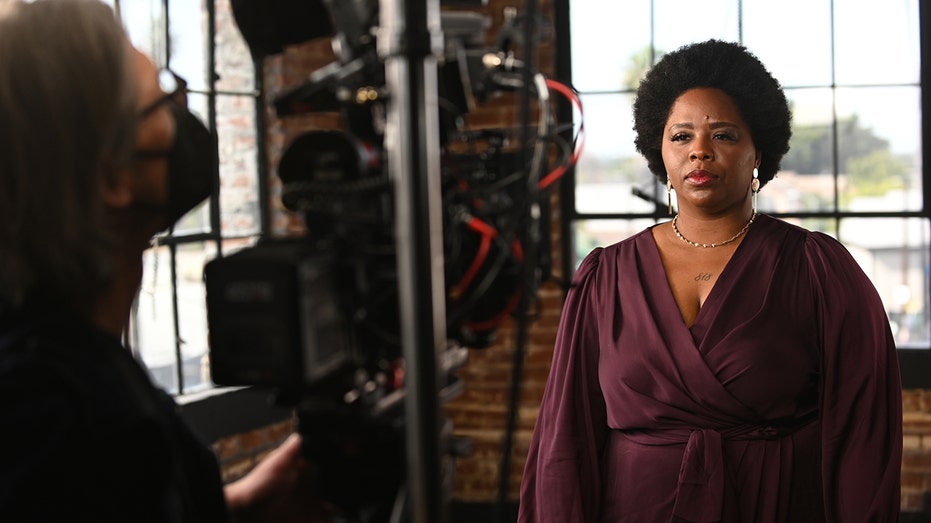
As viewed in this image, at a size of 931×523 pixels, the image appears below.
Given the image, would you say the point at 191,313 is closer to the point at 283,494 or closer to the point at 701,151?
the point at 701,151

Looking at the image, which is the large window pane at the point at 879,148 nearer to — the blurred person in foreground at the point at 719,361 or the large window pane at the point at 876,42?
the large window pane at the point at 876,42

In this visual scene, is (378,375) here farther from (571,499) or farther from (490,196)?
(571,499)

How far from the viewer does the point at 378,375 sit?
39.8 inches

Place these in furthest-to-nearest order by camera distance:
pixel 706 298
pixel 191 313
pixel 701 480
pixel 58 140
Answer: pixel 191 313 → pixel 706 298 → pixel 701 480 → pixel 58 140

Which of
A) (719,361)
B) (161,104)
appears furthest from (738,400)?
(161,104)

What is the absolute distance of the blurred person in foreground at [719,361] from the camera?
169 centimetres

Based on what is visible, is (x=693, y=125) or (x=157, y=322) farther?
(x=157, y=322)

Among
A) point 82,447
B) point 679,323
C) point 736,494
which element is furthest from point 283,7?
point 736,494

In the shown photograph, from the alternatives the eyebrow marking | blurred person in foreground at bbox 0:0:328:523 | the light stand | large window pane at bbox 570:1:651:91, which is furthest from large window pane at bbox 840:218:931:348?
blurred person in foreground at bbox 0:0:328:523

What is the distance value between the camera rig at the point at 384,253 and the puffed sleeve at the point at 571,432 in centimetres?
77

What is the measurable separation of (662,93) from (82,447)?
61.3 inches

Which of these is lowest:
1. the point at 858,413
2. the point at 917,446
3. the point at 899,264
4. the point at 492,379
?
the point at 917,446

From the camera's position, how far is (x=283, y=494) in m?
1.11

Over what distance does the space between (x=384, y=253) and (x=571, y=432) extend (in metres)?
1.00
